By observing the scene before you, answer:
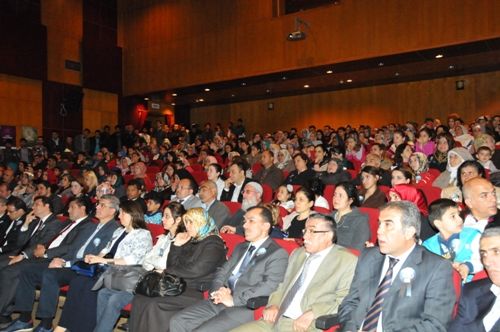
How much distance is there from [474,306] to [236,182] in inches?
167

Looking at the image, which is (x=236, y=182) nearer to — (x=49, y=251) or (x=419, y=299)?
(x=49, y=251)

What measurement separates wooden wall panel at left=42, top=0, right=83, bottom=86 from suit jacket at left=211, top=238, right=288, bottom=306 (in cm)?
1228

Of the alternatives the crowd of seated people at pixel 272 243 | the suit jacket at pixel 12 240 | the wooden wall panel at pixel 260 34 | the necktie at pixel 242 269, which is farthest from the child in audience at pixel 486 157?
the suit jacket at pixel 12 240

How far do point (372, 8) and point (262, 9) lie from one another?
3.00 meters

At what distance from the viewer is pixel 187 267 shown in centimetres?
367

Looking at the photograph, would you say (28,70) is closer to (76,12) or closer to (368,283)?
(76,12)

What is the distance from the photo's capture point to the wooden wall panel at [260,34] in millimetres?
9555

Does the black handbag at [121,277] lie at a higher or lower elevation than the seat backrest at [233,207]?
lower

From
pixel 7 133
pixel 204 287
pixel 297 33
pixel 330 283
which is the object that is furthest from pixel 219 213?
pixel 7 133

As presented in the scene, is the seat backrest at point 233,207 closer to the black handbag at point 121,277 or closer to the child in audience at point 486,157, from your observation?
the black handbag at point 121,277

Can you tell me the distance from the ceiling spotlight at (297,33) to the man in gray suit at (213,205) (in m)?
6.05

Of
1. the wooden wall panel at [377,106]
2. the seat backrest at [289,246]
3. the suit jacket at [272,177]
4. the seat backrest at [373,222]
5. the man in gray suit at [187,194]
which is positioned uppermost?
the wooden wall panel at [377,106]

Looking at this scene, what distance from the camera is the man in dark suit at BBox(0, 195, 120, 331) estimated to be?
434 cm

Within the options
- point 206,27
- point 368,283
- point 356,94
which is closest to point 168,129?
point 206,27
